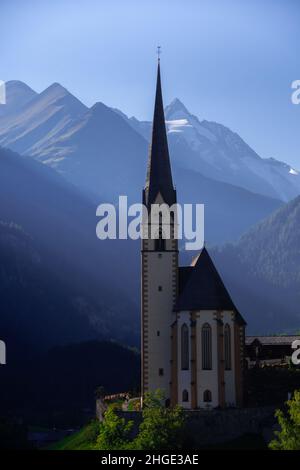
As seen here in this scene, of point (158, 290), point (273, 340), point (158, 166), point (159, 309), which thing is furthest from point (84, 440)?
point (273, 340)

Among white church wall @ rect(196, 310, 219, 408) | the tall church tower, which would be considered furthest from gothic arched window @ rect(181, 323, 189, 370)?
the tall church tower

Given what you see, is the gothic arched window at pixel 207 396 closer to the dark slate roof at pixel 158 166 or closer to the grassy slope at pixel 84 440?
the grassy slope at pixel 84 440

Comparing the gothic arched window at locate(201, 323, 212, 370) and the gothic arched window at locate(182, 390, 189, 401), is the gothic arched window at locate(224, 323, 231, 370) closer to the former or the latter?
the gothic arched window at locate(201, 323, 212, 370)

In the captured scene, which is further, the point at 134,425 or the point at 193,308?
the point at 193,308

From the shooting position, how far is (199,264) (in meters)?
115

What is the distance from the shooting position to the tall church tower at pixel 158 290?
4518 inches

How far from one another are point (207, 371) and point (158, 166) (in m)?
21.9

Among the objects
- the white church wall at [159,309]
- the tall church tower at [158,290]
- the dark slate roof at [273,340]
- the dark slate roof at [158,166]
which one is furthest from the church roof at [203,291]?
the dark slate roof at [273,340]

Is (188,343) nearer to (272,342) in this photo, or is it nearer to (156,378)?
(156,378)

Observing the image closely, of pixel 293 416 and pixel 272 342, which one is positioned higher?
pixel 272 342

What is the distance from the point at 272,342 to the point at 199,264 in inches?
936

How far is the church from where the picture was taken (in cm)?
11175

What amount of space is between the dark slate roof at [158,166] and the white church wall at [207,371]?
496 inches
